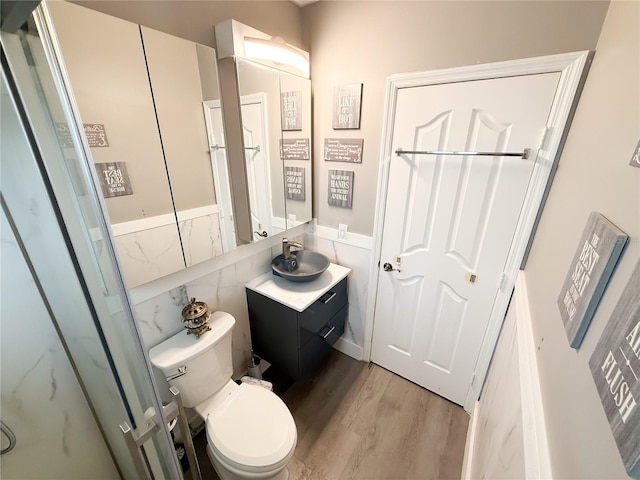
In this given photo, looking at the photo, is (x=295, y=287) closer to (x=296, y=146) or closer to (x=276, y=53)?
(x=296, y=146)

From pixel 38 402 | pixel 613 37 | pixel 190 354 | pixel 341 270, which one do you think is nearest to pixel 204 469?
pixel 190 354

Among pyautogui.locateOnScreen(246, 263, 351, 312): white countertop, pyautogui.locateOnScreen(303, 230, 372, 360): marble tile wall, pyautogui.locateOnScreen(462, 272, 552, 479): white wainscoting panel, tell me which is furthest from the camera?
pyautogui.locateOnScreen(303, 230, 372, 360): marble tile wall

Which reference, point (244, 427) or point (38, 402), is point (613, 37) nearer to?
point (244, 427)

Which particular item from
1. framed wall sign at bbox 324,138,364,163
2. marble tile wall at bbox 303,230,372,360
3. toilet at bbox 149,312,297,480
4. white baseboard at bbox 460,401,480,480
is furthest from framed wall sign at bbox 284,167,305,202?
white baseboard at bbox 460,401,480,480

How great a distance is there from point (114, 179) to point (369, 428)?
1906 mm

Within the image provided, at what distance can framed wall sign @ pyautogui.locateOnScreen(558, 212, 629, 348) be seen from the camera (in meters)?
0.50

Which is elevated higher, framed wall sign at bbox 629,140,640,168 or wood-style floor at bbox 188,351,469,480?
framed wall sign at bbox 629,140,640,168

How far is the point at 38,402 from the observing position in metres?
0.93

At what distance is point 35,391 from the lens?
920mm

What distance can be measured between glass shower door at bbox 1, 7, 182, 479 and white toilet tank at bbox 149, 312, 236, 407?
289mm

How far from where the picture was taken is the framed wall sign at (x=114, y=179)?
3.24 ft

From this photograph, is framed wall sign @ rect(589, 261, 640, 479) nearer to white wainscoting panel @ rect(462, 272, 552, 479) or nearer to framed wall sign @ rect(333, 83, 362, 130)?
white wainscoting panel @ rect(462, 272, 552, 479)

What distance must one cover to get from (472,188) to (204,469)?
2.10 metres

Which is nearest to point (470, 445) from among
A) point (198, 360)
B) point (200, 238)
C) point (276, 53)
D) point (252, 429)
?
point (252, 429)
